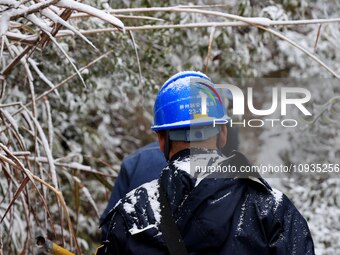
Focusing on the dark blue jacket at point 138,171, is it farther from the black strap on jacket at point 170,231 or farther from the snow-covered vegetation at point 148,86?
the black strap on jacket at point 170,231

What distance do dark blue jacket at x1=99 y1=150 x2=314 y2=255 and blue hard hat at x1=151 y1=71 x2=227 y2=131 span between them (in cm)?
17

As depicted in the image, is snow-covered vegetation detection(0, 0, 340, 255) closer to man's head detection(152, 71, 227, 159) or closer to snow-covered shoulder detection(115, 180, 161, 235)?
man's head detection(152, 71, 227, 159)

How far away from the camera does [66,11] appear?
8.13 ft

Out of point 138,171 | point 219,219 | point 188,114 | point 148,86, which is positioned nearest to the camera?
point 219,219

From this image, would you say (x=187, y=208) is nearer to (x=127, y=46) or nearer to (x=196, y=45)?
(x=127, y=46)

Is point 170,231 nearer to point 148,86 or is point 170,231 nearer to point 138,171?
point 138,171

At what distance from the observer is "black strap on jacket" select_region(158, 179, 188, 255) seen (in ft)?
6.97

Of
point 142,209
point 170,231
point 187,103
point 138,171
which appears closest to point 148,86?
point 138,171

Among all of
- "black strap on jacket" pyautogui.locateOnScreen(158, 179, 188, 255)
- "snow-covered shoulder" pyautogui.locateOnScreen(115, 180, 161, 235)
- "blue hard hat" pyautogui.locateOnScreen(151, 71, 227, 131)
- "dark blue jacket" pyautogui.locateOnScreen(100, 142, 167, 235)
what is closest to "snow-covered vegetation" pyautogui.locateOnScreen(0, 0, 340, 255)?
"dark blue jacket" pyautogui.locateOnScreen(100, 142, 167, 235)

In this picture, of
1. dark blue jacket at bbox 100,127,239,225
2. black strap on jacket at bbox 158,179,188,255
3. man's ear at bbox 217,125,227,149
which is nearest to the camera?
black strap on jacket at bbox 158,179,188,255

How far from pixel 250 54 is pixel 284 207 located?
11.3ft

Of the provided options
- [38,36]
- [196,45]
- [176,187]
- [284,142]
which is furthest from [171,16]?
[176,187]

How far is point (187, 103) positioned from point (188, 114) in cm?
5

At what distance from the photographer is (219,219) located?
2141 mm
